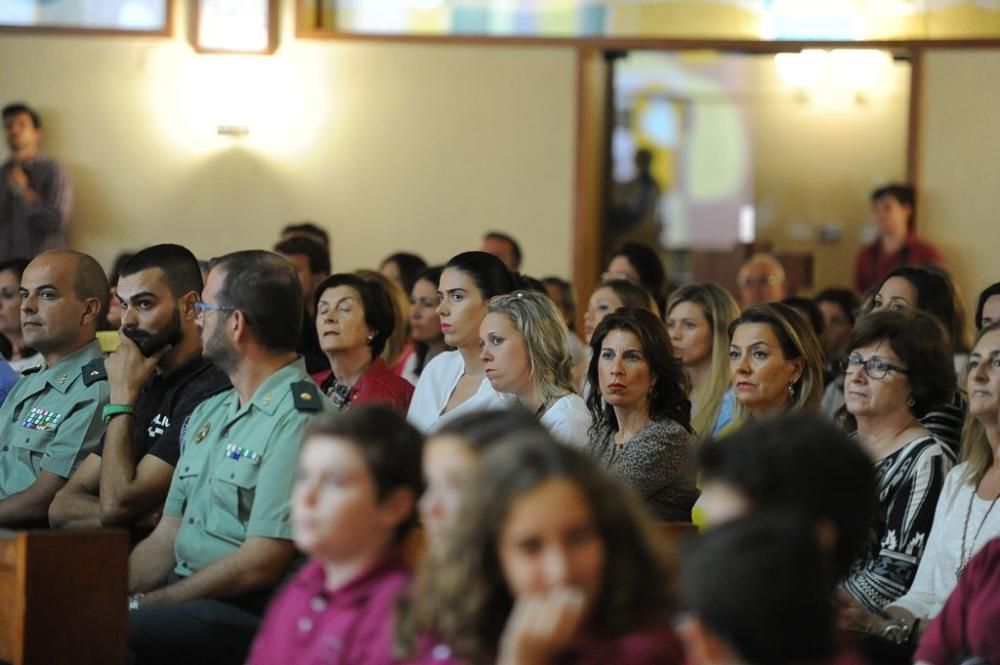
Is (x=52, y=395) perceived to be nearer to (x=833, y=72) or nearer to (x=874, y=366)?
(x=874, y=366)

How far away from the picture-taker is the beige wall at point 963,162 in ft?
25.7

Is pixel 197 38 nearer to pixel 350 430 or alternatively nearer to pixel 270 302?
pixel 270 302

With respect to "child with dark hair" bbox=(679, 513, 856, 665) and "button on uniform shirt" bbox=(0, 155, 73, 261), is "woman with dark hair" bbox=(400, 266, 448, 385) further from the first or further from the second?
"child with dark hair" bbox=(679, 513, 856, 665)

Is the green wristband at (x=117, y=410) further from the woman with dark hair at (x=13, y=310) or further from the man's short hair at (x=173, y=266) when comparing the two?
the woman with dark hair at (x=13, y=310)

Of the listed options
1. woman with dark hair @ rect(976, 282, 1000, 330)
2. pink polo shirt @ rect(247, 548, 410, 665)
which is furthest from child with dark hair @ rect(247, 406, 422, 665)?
woman with dark hair @ rect(976, 282, 1000, 330)

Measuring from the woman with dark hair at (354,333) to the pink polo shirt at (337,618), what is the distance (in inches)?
85.7

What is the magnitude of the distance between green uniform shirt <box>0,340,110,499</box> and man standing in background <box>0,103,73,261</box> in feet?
12.8

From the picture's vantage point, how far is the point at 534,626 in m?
2.09

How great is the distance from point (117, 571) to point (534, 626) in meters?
1.32

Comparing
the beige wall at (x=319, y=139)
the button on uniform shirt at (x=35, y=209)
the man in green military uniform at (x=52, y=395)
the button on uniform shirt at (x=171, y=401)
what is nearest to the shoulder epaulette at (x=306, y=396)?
the button on uniform shirt at (x=171, y=401)

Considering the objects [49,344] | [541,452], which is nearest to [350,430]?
[541,452]

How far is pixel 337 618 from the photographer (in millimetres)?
2553

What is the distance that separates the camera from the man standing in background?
8172 millimetres

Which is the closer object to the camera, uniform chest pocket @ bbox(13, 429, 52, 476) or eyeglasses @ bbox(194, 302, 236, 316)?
eyeglasses @ bbox(194, 302, 236, 316)
